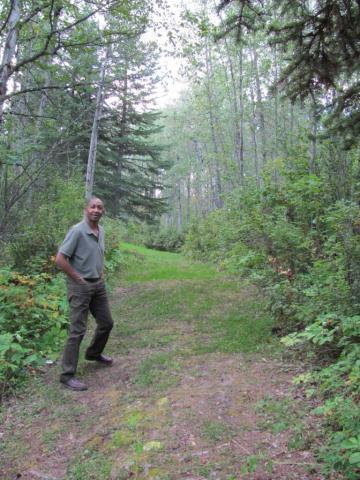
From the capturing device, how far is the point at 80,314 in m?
4.26

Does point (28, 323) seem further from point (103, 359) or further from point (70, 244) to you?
point (70, 244)

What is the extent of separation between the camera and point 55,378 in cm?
448

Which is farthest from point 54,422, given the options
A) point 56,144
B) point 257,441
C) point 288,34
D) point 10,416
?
point 288,34

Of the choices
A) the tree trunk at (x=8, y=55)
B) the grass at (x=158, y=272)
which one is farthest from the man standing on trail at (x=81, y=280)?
A: the grass at (x=158, y=272)

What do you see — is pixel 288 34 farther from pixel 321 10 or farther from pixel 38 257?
pixel 38 257

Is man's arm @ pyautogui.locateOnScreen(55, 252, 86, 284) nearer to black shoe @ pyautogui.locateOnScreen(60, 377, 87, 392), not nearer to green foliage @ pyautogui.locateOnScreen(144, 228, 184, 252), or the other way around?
black shoe @ pyautogui.locateOnScreen(60, 377, 87, 392)

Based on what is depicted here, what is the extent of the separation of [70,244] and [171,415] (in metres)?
2.02

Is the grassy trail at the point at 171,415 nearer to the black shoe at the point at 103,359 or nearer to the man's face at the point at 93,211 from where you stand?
the black shoe at the point at 103,359

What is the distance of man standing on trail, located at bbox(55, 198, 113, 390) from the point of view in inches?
165

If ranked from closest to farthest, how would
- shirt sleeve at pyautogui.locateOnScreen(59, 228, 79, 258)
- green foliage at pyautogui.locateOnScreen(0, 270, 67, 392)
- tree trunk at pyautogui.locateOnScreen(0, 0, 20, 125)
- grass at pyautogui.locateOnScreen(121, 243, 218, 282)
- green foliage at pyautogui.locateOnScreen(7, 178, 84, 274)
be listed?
shirt sleeve at pyautogui.locateOnScreen(59, 228, 79, 258), tree trunk at pyautogui.locateOnScreen(0, 0, 20, 125), green foliage at pyautogui.locateOnScreen(0, 270, 67, 392), green foliage at pyautogui.locateOnScreen(7, 178, 84, 274), grass at pyautogui.locateOnScreen(121, 243, 218, 282)

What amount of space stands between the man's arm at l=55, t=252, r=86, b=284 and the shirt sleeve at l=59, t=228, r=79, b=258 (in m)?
0.05

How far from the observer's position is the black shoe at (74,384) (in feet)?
13.5

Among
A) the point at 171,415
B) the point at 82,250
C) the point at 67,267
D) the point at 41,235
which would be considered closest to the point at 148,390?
the point at 171,415

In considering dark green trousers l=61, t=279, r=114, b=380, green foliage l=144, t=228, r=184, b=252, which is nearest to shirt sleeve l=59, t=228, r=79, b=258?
dark green trousers l=61, t=279, r=114, b=380
